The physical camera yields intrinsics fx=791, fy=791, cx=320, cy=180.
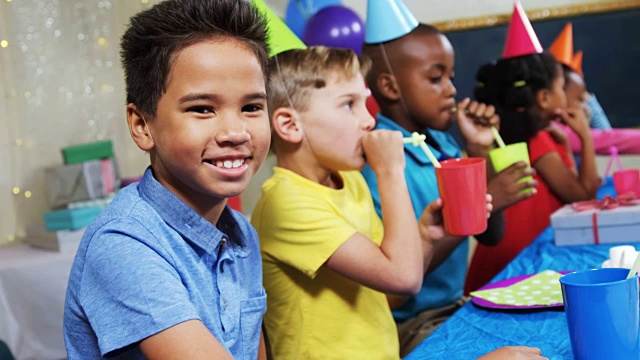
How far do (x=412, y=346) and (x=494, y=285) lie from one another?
303mm

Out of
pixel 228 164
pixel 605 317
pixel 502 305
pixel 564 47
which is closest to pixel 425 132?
pixel 502 305

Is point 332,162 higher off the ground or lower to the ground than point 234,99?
lower

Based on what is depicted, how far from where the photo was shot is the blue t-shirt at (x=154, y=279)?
822 mm

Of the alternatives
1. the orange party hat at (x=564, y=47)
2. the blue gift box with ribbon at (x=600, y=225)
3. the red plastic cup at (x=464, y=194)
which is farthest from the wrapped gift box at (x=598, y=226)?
the orange party hat at (x=564, y=47)

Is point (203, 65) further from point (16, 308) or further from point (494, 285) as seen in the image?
point (16, 308)

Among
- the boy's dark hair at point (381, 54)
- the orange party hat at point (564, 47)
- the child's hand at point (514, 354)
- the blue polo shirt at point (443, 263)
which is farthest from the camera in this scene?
the orange party hat at point (564, 47)

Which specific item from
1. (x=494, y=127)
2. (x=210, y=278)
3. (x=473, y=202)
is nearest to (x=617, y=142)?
(x=494, y=127)

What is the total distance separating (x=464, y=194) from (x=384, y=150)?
16 centimetres

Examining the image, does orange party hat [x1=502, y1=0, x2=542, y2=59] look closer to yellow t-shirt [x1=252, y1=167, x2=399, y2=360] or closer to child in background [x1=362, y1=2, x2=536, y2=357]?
child in background [x1=362, y1=2, x2=536, y2=357]

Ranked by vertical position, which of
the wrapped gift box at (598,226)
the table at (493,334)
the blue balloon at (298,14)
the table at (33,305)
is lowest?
the table at (33,305)

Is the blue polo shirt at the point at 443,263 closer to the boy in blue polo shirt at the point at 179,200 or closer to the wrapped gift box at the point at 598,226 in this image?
the wrapped gift box at the point at 598,226

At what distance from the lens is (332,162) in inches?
52.6

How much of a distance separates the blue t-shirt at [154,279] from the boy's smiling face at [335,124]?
29cm

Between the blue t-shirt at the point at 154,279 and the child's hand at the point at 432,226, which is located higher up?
the blue t-shirt at the point at 154,279
